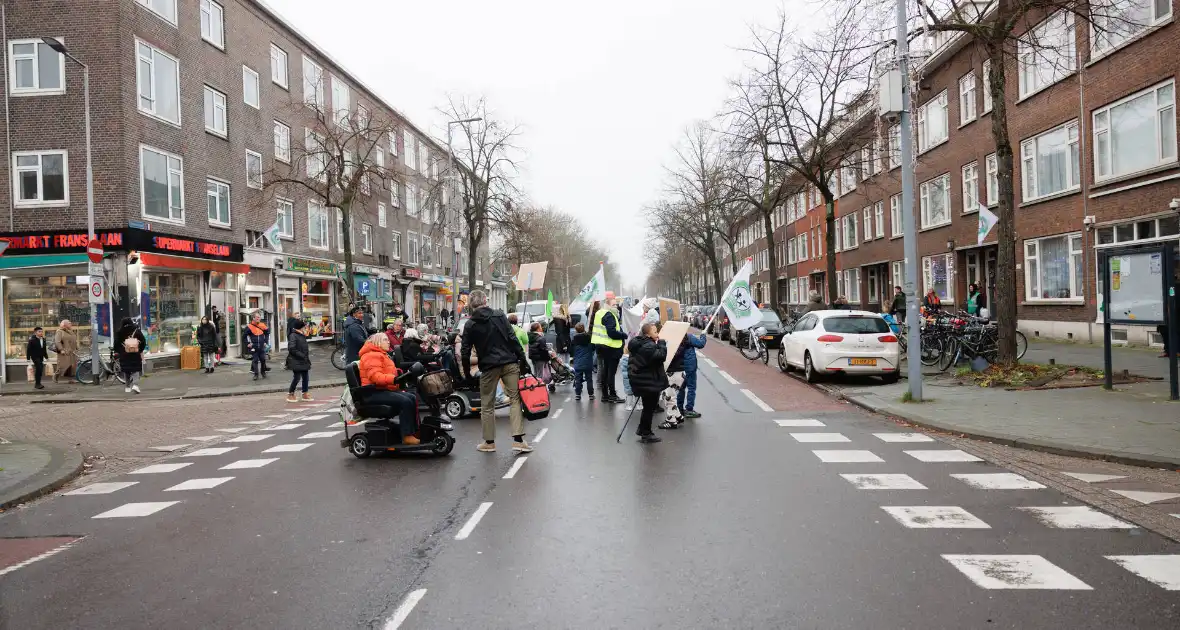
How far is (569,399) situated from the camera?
14.2 metres

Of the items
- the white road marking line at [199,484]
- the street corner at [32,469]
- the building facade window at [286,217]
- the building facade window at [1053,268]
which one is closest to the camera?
the street corner at [32,469]

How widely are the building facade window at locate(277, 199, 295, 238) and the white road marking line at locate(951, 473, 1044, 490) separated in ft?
90.5

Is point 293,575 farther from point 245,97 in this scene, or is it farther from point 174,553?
point 245,97

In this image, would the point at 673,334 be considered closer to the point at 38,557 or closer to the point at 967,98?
the point at 38,557

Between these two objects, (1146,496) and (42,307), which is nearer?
(1146,496)

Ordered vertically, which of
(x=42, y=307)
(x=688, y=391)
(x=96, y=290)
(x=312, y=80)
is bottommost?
(x=688, y=391)

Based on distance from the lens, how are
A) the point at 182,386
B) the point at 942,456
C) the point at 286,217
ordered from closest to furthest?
the point at 942,456 → the point at 182,386 → the point at 286,217

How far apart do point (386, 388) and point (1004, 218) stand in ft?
36.1

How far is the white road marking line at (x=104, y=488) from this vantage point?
7834mm

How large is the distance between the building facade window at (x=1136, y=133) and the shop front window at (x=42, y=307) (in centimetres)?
2673

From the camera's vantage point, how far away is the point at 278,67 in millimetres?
30969

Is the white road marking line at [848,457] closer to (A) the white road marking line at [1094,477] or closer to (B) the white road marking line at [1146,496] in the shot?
(A) the white road marking line at [1094,477]

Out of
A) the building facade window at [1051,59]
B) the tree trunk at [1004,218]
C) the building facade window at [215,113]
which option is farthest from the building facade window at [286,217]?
→ the building facade window at [1051,59]

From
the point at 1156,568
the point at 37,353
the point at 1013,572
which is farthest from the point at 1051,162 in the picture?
the point at 37,353
